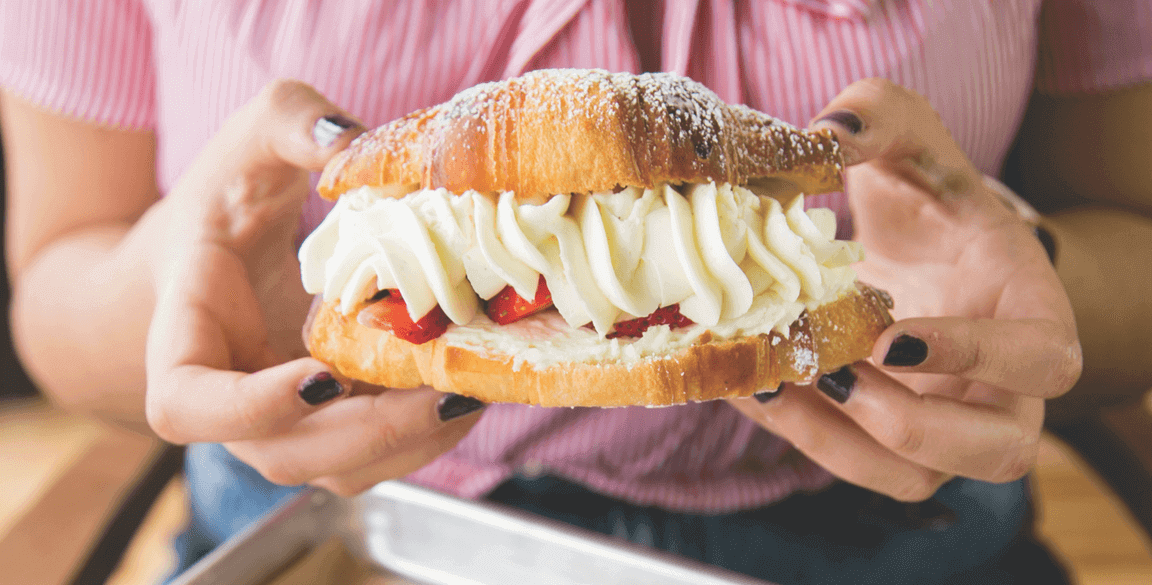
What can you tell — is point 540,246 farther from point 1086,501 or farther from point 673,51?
point 1086,501

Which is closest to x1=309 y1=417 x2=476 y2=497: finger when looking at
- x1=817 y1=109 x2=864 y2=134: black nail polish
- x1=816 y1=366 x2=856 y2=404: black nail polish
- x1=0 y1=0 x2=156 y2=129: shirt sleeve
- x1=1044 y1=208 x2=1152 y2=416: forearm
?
x1=816 y1=366 x2=856 y2=404: black nail polish

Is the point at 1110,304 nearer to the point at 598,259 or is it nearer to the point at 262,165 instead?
the point at 598,259

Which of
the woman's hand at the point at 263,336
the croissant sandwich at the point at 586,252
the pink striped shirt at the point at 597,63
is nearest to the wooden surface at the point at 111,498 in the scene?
the woman's hand at the point at 263,336

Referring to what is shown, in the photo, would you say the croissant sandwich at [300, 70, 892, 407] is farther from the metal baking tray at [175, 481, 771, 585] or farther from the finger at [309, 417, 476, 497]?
the metal baking tray at [175, 481, 771, 585]

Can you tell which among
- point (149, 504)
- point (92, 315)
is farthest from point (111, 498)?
point (92, 315)

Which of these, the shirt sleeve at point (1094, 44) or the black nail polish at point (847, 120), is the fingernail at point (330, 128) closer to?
the black nail polish at point (847, 120)

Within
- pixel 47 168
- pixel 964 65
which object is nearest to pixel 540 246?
pixel 964 65
